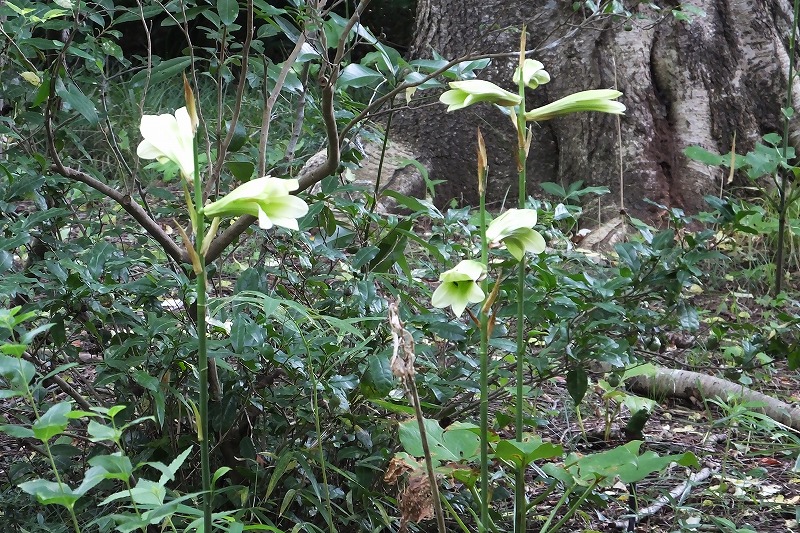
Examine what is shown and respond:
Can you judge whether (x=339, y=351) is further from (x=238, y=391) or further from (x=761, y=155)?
(x=761, y=155)

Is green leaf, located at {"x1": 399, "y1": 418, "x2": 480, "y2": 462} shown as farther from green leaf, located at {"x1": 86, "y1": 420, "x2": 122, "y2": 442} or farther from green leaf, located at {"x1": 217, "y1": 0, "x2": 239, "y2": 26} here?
green leaf, located at {"x1": 217, "y1": 0, "x2": 239, "y2": 26}

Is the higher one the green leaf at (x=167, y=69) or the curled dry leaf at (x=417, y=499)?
the green leaf at (x=167, y=69)

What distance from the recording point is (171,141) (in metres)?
1.01

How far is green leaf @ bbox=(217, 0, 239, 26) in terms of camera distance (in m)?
1.70

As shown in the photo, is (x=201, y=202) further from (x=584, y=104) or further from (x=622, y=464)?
(x=622, y=464)

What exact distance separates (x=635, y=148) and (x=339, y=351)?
318 cm

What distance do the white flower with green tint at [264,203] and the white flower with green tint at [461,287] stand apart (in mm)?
217

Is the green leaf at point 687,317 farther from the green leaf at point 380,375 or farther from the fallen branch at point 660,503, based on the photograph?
the green leaf at point 380,375

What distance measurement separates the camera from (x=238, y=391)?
1.78 meters

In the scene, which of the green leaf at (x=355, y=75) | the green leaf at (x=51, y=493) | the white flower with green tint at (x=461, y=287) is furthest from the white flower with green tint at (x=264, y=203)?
the green leaf at (x=355, y=75)

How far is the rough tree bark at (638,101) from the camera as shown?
173 inches

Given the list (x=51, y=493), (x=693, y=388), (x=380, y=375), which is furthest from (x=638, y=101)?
(x=51, y=493)

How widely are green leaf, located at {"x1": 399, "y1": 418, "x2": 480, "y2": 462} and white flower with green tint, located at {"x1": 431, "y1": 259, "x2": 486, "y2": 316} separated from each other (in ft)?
1.06

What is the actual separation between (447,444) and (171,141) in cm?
71
